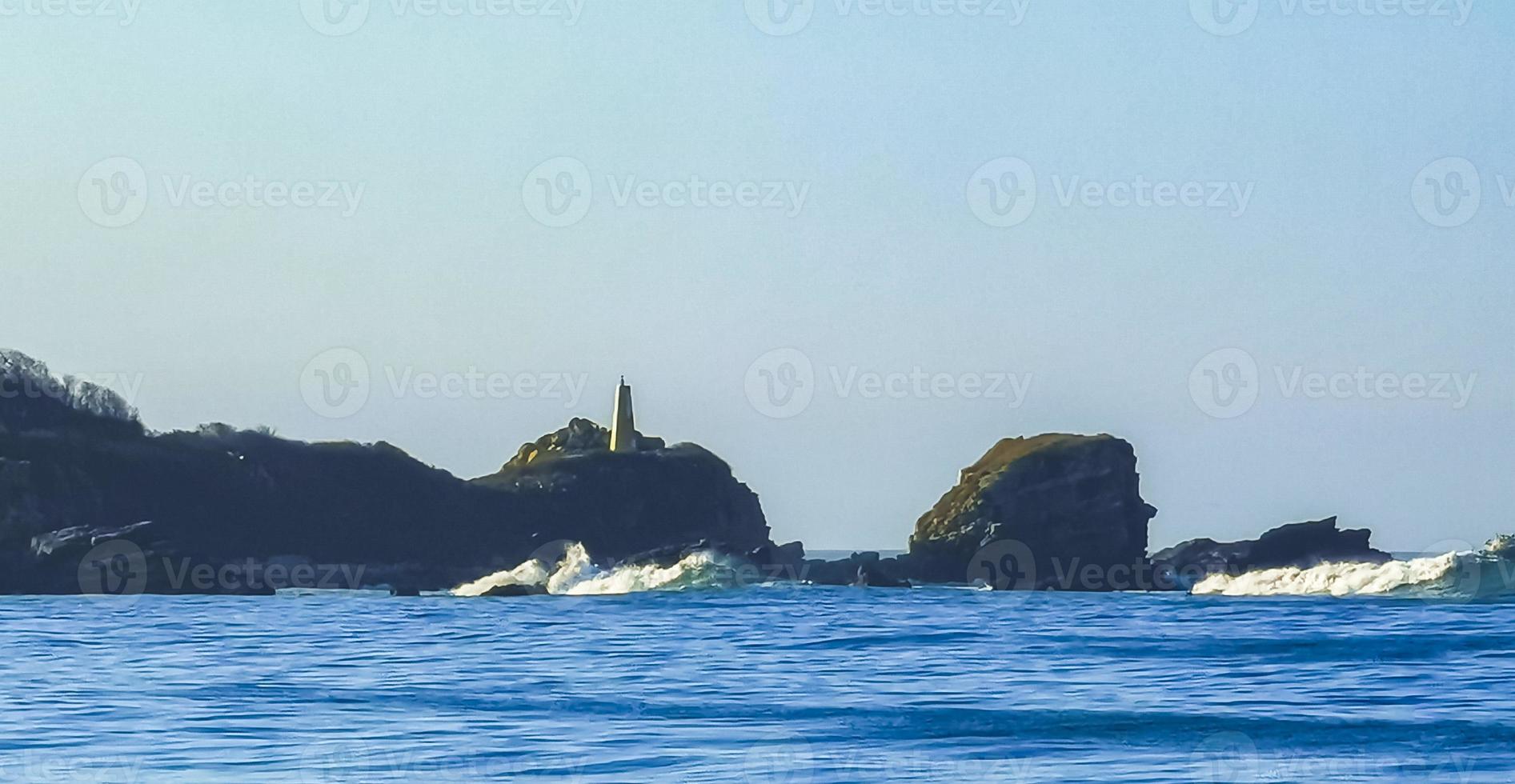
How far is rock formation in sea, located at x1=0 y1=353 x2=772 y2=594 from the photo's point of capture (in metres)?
96.2

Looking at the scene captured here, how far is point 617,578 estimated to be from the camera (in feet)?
338

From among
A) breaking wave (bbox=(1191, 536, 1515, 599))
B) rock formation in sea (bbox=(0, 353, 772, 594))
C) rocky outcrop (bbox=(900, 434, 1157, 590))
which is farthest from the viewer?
rocky outcrop (bbox=(900, 434, 1157, 590))

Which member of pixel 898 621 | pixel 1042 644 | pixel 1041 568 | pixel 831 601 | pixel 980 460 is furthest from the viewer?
pixel 980 460

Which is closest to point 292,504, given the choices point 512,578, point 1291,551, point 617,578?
point 512,578

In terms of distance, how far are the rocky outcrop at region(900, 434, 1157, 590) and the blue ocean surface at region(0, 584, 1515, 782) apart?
46.5 meters

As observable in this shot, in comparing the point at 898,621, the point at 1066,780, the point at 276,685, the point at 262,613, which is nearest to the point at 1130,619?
the point at 898,621

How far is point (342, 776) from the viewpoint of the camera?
28.2 meters

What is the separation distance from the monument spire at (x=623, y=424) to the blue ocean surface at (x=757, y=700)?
6235 centimetres

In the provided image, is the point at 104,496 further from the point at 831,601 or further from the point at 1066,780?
the point at 1066,780

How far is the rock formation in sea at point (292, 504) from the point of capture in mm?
96250

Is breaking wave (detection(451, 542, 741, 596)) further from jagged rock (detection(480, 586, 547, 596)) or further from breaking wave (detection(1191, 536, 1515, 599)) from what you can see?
breaking wave (detection(1191, 536, 1515, 599))

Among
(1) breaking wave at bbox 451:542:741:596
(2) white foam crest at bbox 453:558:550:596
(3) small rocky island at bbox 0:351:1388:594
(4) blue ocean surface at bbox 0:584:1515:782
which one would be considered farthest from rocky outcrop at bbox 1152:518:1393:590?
(4) blue ocean surface at bbox 0:584:1515:782

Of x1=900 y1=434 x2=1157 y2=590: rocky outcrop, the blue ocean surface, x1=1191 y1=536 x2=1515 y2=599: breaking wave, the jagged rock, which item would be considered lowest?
the blue ocean surface

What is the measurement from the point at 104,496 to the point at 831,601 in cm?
3847
